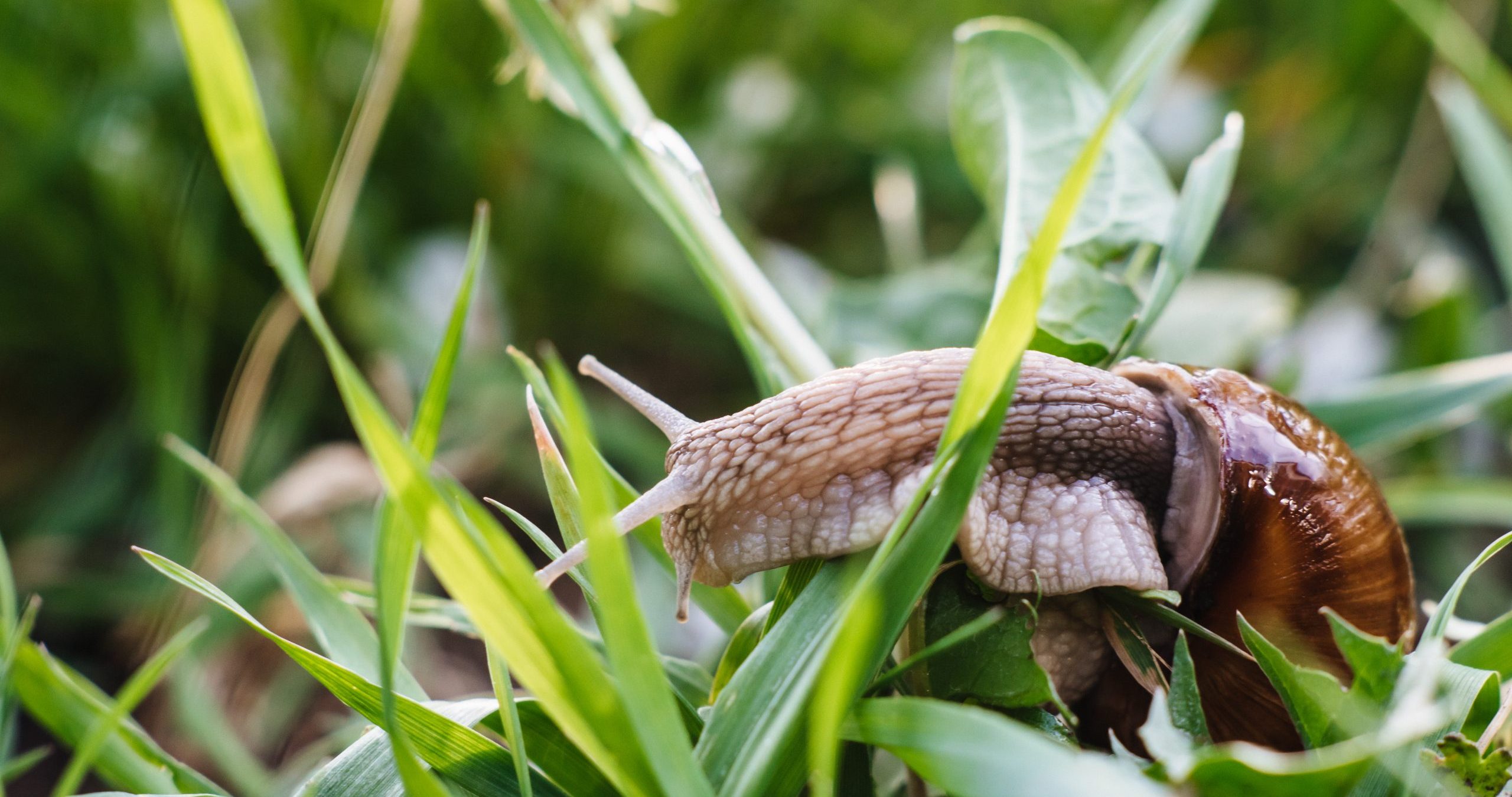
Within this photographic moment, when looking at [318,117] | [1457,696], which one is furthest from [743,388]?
[1457,696]

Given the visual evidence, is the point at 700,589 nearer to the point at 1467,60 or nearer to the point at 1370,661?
the point at 1370,661

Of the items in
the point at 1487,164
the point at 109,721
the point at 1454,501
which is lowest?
the point at 1454,501

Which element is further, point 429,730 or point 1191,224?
point 1191,224

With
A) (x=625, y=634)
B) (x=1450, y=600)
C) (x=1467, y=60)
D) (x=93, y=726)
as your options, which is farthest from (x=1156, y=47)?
(x=93, y=726)

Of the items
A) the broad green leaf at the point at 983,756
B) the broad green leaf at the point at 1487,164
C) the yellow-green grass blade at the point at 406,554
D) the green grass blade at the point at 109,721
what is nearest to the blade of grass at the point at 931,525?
the broad green leaf at the point at 983,756

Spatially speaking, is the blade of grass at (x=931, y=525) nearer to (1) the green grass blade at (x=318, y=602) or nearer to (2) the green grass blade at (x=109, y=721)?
(1) the green grass blade at (x=318, y=602)

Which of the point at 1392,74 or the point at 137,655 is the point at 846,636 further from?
the point at 1392,74
